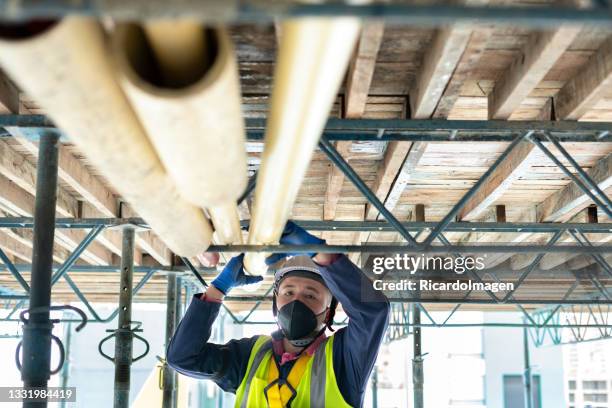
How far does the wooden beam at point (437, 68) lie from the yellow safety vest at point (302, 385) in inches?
65.1

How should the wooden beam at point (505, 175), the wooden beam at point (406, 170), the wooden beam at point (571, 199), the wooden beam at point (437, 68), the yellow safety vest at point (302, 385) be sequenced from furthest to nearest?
the wooden beam at point (571, 199), the wooden beam at point (505, 175), the wooden beam at point (406, 170), the yellow safety vest at point (302, 385), the wooden beam at point (437, 68)

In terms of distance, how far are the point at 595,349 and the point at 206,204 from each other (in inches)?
1213

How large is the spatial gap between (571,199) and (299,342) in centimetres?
468

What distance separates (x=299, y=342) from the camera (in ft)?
16.5

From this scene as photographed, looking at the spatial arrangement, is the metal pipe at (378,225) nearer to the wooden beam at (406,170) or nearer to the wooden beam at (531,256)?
the wooden beam at (406,170)

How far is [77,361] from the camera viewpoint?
29562mm

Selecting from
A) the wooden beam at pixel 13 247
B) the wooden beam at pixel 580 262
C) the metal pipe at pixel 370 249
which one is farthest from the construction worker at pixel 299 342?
the wooden beam at pixel 580 262

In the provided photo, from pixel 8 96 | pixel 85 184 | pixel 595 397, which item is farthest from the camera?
pixel 595 397

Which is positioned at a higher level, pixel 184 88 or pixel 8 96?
pixel 8 96

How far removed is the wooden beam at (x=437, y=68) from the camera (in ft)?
13.7

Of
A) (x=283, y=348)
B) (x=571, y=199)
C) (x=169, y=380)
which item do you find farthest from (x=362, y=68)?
(x=169, y=380)

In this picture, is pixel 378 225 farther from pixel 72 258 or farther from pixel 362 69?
pixel 362 69

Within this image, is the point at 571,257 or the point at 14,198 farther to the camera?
the point at 571,257

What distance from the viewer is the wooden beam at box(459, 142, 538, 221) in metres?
6.79
